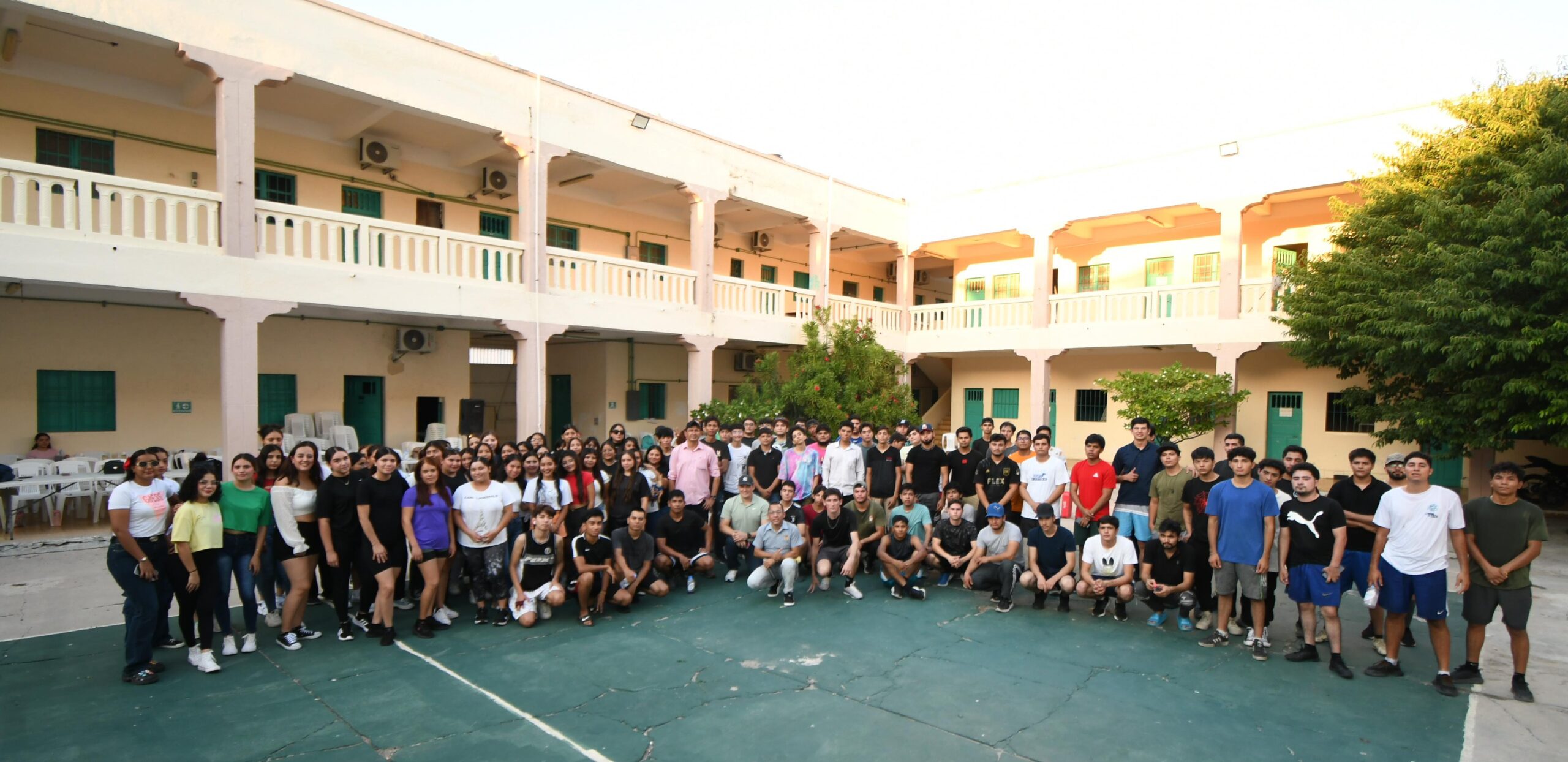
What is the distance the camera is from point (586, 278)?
13477 millimetres

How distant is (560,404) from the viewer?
19172mm

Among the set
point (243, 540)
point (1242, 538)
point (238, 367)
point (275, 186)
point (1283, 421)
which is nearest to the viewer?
point (243, 540)

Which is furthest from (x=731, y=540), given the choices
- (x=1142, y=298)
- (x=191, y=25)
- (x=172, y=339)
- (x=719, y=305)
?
(x=1142, y=298)

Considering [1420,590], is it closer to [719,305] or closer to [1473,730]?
[1473,730]

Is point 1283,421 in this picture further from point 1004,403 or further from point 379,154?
point 379,154

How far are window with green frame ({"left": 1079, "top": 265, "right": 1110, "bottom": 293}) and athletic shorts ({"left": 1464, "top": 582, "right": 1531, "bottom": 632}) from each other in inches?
592

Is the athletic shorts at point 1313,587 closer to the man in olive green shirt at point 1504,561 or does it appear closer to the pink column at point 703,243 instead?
the man in olive green shirt at point 1504,561

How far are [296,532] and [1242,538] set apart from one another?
24.9 feet

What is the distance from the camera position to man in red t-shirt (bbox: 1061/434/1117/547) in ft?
25.8

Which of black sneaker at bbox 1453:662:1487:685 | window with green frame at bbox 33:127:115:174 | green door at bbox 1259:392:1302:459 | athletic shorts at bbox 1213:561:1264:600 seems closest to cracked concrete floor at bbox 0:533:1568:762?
black sneaker at bbox 1453:662:1487:685

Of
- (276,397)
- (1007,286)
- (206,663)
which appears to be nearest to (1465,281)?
(1007,286)

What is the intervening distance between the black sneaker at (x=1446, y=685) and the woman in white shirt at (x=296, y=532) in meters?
8.45

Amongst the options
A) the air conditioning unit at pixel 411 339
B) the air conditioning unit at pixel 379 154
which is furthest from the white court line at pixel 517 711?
the air conditioning unit at pixel 379 154

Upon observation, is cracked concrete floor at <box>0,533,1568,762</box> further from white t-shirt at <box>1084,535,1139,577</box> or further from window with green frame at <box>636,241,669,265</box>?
window with green frame at <box>636,241,669,265</box>
